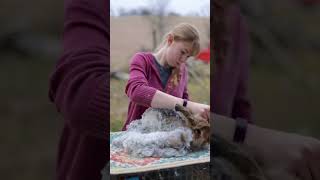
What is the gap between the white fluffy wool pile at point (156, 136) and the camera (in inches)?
96.3

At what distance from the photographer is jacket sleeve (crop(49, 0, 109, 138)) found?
2375mm

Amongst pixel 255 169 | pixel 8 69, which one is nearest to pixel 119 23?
pixel 8 69

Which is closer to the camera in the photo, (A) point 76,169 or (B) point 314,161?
(A) point 76,169

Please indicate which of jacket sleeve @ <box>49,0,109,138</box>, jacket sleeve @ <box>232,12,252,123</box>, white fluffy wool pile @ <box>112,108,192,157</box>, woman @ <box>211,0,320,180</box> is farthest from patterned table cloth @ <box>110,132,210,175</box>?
jacket sleeve @ <box>232,12,252,123</box>

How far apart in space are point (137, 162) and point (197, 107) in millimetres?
408

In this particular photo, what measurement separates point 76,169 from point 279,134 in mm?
1092

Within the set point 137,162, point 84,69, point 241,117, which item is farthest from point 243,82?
point 84,69

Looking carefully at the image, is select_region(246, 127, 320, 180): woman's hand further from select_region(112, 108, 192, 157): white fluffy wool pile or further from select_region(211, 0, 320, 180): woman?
select_region(112, 108, 192, 157): white fluffy wool pile

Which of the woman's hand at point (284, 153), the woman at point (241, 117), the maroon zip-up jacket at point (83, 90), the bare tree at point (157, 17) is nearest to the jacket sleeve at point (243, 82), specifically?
the woman at point (241, 117)

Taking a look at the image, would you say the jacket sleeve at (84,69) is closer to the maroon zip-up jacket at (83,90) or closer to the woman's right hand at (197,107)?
the maroon zip-up jacket at (83,90)

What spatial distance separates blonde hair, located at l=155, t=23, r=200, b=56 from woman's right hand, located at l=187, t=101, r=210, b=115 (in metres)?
0.25

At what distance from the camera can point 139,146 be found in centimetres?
245

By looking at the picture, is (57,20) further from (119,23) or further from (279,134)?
(279,134)

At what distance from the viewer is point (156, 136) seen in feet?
8.11
